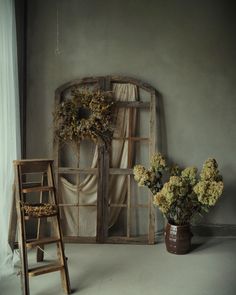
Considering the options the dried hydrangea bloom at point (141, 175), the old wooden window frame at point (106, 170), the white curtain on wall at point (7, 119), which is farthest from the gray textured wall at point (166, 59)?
the white curtain on wall at point (7, 119)

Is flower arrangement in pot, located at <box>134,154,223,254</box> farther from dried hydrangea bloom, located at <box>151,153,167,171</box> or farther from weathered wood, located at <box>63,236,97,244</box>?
weathered wood, located at <box>63,236,97,244</box>

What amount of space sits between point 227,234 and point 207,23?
2.50 m

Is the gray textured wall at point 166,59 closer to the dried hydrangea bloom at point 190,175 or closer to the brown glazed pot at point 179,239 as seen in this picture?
the dried hydrangea bloom at point 190,175

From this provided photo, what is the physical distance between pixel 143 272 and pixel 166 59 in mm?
2378

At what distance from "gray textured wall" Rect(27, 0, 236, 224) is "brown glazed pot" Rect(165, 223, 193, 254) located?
2.11ft

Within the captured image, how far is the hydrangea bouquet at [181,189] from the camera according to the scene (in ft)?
11.5

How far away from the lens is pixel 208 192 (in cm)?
349

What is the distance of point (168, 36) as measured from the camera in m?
4.03

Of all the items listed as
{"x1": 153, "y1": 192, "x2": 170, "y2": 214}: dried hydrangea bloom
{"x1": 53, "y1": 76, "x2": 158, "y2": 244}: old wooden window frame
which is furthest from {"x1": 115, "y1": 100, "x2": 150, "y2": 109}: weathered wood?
{"x1": 153, "y1": 192, "x2": 170, "y2": 214}: dried hydrangea bloom

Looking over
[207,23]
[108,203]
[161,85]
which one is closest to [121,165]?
[108,203]

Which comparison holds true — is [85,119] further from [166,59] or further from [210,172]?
[210,172]

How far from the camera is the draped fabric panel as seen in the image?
4051 millimetres

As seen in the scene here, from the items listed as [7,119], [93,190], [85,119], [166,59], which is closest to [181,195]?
[93,190]

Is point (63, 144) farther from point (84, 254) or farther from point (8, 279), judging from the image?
point (8, 279)
